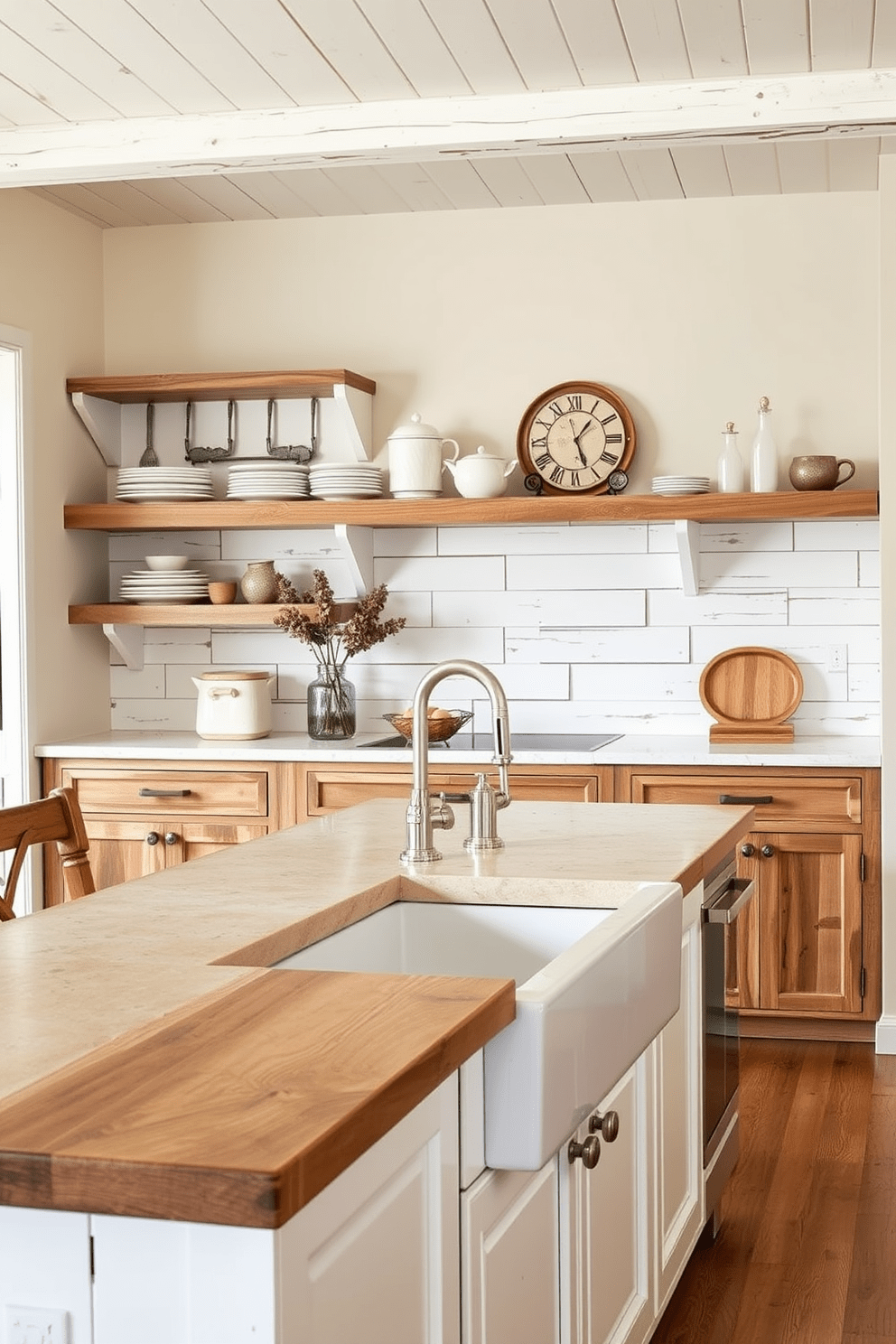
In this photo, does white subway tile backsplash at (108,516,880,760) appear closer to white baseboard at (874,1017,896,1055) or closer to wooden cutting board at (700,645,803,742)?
wooden cutting board at (700,645,803,742)

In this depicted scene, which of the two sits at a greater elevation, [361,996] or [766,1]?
[766,1]

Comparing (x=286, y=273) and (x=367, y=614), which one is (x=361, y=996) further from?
(x=286, y=273)

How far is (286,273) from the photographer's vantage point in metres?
4.92

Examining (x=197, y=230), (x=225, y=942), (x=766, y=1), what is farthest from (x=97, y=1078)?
(x=197, y=230)

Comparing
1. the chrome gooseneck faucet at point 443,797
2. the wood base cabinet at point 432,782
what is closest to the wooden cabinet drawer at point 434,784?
the wood base cabinet at point 432,782

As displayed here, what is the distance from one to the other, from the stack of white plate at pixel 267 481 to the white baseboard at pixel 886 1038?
7.77 ft

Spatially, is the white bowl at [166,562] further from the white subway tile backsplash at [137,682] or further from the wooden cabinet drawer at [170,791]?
the wooden cabinet drawer at [170,791]

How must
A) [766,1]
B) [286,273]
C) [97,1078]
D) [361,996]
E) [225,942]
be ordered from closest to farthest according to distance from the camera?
[97,1078]
[361,996]
[225,942]
[766,1]
[286,273]

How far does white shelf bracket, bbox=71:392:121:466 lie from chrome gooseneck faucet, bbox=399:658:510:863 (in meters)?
2.83

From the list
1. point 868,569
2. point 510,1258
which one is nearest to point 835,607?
point 868,569

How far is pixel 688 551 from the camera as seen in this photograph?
449 cm

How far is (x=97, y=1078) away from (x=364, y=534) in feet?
12.1

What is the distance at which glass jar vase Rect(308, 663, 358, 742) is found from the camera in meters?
4.64

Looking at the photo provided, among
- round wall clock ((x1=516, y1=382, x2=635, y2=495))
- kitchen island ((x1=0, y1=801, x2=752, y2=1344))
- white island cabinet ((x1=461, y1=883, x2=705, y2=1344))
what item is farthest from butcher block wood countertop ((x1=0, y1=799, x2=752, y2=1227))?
round wall clock ((x1=516, y1=382, x2=635, y2=495))
